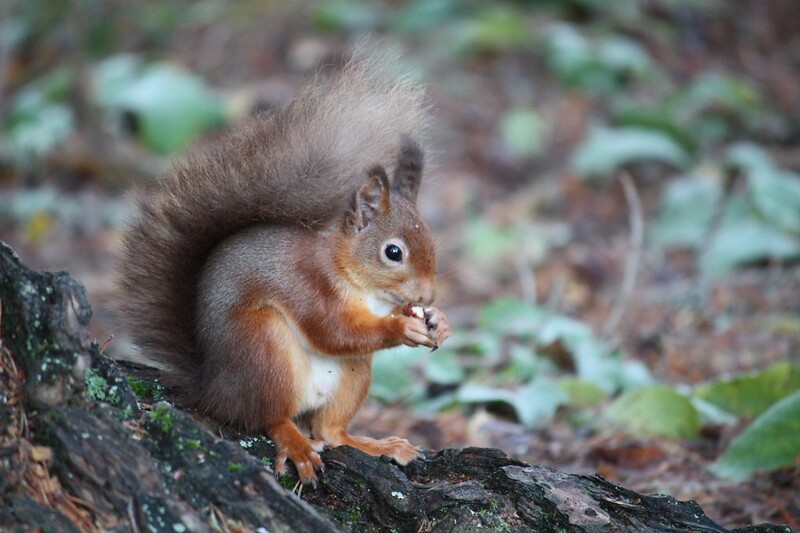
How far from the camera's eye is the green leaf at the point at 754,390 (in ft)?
9.60

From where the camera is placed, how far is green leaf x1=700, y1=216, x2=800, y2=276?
4.86m

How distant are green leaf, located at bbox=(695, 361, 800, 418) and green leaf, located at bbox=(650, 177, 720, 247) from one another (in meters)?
2.45

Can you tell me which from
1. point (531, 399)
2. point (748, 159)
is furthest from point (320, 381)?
point (748, 159)

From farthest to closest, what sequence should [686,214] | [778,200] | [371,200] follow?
[686,214] → [778,200] → [371,200]

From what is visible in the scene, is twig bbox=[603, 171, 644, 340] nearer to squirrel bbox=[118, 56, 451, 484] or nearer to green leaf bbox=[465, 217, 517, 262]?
green leaf bbox=[465, 217, 517, 262]

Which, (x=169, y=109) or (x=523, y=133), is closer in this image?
(x=169, y=109)

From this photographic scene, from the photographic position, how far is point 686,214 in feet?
18.4

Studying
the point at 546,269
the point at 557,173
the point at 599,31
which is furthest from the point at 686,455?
the point at 599,31

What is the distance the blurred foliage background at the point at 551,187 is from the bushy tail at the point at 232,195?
0.16m

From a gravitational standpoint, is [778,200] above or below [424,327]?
above

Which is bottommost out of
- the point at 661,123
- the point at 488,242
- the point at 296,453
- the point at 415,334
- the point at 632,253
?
the point at 296,453

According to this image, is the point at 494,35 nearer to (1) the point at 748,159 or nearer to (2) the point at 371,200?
(1) the point at 748,159

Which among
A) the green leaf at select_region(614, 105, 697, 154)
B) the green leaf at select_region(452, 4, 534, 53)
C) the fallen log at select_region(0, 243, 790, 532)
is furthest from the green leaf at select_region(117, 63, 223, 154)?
the fallen log at select_region(0, 243, 790, 532)

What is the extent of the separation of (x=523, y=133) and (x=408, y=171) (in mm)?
4411
